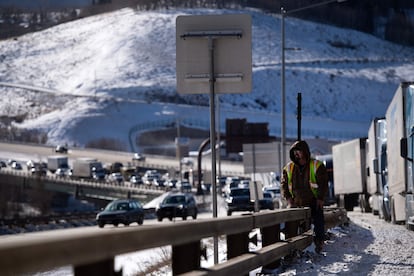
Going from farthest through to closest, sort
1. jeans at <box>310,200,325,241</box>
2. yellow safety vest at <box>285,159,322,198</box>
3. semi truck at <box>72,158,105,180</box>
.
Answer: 1. semi truck at <box>72,158,105,180</box>
2. jeans at <box>310,200,325,241</box>
3. yellow safety vest at <box>285,159,322,198</box>

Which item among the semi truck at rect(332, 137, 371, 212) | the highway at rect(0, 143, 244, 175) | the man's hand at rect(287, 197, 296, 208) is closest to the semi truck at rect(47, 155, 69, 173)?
the highway at rect(0, 143, 244, 175)

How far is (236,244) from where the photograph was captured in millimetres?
11055

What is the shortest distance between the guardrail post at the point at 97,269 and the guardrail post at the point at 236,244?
4.18 metres

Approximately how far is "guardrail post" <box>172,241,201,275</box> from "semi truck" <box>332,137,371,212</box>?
111ft

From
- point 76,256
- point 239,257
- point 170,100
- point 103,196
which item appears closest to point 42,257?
point 76,256

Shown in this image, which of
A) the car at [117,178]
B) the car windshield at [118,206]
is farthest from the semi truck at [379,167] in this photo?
the car at [117,178]

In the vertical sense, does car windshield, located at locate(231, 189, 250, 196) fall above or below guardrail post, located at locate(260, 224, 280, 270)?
below

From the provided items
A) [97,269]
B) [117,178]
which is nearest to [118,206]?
[97,269]

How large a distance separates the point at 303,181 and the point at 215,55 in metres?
2.53

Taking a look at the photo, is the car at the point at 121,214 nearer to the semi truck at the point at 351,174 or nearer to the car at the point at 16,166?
the semi truck at the point at 351,174

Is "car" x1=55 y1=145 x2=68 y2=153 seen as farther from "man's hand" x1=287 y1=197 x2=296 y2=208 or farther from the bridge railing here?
the bridge railing

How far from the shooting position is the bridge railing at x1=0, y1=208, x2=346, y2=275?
5.80m

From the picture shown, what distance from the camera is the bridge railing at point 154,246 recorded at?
5801 mm

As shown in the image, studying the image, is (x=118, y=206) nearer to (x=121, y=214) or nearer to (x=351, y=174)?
(x=121, y=214)
